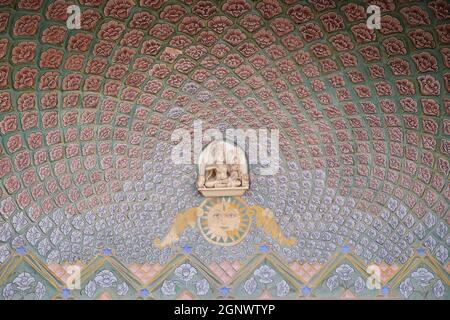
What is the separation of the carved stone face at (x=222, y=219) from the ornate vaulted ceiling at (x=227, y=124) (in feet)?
1.01

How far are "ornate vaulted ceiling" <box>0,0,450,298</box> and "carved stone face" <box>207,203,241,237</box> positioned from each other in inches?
12.1

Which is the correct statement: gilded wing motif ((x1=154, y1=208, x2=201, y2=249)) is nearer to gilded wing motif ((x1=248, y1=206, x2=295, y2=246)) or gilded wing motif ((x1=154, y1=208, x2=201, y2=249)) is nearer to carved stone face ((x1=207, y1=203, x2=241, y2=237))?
carved stone face ((x1=207, y1=203, x2=241, y2=237))

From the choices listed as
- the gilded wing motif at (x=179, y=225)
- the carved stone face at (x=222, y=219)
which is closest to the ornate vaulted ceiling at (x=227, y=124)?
the gilded wing motif at (x=179, y=225)

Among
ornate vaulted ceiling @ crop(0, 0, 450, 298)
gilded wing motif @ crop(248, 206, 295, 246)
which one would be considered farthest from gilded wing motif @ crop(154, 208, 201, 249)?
gilded wing motif @ crop(248, 206, 295, 246)

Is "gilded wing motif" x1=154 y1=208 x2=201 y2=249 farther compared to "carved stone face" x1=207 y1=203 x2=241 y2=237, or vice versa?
"carved stone face" x1=207 y1=203 x2=241 y2=237

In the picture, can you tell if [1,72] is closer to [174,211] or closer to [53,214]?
[53,214]

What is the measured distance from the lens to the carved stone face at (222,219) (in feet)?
32.1

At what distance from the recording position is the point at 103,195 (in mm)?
9328

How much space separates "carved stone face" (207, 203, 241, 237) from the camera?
977 centimetres

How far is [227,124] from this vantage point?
367 inches

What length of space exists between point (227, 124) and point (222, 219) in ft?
5.60

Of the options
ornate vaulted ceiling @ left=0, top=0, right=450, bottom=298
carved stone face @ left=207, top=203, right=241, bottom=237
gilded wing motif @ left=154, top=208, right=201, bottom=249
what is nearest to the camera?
ornate vaulted ceiling @ left=0, top=0, right=450, bottom=298

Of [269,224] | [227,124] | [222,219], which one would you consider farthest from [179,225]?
[227,124]

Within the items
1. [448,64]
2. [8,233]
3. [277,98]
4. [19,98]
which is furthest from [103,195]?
[448,64]
